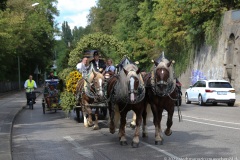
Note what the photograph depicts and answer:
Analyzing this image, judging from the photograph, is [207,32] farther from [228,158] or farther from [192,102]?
[228,158]

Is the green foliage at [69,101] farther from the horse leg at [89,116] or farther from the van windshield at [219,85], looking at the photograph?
the van windshield at [219,85]

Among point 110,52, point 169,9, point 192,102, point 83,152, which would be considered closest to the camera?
point 83,152

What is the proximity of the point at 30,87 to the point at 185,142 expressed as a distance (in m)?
16.6

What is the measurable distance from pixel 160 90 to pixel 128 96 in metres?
0.78

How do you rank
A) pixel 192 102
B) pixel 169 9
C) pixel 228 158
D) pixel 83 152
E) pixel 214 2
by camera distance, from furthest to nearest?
pixel 169 9
pixel 214 2
pixel 192 102
pixel 83 152
pixel 228 158

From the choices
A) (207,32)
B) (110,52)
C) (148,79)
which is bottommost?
(148,79)

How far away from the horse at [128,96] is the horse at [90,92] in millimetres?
1760

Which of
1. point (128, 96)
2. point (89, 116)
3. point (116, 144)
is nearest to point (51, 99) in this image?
point (89, 116)

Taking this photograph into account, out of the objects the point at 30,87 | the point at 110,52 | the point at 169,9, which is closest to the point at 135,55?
the point at 169,9

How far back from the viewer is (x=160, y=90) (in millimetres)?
10500

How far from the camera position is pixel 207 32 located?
42469mm

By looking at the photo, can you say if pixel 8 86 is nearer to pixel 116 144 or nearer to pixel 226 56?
pixel 226 56

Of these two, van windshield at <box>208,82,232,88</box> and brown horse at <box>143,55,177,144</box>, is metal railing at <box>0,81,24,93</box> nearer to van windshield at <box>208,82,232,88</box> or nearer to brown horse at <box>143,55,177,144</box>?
van windshield at <box>208,82,232,88</box>

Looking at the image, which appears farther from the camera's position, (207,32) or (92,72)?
(207,32)
